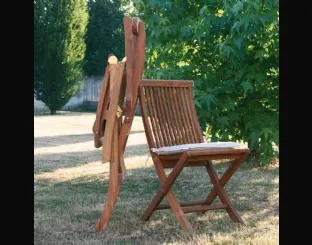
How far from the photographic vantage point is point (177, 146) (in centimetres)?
318

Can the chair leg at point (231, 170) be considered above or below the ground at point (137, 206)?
above

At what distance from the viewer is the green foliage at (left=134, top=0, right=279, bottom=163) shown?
16.7ft

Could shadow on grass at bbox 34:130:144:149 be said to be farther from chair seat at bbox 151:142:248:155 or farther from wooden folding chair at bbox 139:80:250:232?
chair seat at bbox 151:142:248:155

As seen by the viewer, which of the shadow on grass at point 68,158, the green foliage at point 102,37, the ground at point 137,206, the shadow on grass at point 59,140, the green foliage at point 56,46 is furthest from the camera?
the green foliage at point 102,37

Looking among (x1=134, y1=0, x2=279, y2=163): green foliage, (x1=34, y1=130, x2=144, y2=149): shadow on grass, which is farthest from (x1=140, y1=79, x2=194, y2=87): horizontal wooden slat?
(x1=34, y1=130, x2=144, y2=149): shadow on grass

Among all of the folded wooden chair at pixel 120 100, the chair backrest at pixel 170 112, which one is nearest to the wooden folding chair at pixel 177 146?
the chair backrest at pixel 170 112

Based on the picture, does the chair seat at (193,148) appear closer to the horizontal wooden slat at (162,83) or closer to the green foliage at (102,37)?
the horizontal wooden slat at (162,83)

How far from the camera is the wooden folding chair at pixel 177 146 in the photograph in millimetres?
3096

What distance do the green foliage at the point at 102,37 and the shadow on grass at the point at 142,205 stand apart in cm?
1777

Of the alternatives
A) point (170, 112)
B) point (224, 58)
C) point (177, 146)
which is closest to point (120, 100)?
point (177, 146)

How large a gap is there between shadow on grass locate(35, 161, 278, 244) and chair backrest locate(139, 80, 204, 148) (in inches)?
22.1
